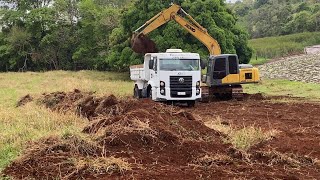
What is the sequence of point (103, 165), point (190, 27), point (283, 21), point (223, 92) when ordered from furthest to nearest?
point (283, 21), point (190, 27), point (223, 92), point (103, 165)

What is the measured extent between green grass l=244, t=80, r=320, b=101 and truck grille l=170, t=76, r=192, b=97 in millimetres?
6802

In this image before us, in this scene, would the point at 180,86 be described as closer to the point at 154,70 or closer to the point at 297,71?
the point at 154,70

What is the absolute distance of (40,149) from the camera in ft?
28.5

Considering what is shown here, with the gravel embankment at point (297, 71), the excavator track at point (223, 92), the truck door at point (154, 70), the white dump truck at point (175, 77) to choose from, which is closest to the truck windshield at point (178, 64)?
the white dump truck at point (175, 77)

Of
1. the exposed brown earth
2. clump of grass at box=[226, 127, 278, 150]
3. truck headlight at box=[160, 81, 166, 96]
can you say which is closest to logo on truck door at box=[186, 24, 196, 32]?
truck headlight at box=[160, 81, 166, 96]

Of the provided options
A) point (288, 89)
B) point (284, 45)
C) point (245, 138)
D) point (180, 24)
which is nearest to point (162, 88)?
point (180, 24)

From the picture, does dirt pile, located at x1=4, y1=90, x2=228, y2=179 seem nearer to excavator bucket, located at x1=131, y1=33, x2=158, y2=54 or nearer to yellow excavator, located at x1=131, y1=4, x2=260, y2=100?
yellow excavator, located at x1=131, y1=4, x2=260, y2=100

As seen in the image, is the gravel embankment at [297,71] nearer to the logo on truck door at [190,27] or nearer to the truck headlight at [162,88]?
the logo on truck door at [190,27]

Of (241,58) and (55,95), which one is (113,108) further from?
(241,58)

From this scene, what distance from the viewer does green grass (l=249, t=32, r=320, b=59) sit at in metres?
63.8

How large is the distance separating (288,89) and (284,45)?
40.7 meters

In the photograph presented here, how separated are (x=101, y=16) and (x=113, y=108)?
36.9 metres

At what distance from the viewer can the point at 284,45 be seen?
6606cm

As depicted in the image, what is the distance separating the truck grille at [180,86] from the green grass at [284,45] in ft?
136
